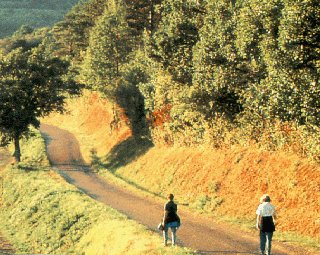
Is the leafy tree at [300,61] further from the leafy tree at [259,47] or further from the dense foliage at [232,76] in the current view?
the leafy tree at [259,47]

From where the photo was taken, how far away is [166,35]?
37250 mm

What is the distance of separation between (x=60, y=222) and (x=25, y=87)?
2251 cm

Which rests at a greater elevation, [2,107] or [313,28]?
[313,28]

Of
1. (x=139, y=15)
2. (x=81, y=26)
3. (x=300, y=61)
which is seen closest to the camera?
(x=300, y=61)

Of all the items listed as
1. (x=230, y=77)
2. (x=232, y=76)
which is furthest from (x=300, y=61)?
(x=230, y=77)

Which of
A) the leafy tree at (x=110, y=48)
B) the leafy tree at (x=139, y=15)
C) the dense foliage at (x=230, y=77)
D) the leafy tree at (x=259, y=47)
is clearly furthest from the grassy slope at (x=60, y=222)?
the leafy tree at (x=139, y=15)

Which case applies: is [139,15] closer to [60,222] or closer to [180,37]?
[180,37]

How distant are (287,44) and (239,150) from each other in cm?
1195

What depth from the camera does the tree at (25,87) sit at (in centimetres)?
4869

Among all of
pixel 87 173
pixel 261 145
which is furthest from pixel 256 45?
pixel 87 173

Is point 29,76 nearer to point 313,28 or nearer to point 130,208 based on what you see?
point 130,208

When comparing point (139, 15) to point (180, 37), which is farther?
point (139, 15)

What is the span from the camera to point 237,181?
1179 inches

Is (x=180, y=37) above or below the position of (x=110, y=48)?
above
